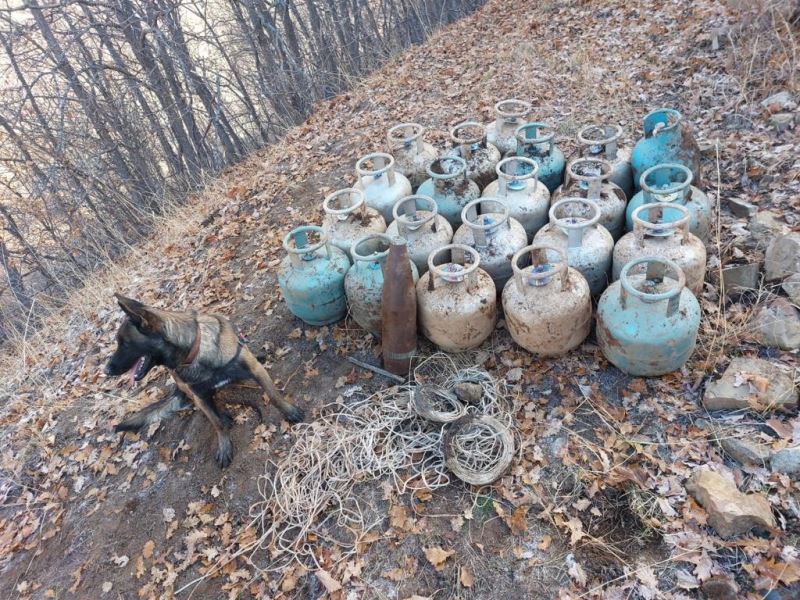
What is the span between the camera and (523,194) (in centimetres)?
479

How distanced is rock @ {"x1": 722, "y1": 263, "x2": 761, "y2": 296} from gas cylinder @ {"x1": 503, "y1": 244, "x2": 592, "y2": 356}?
1402 mm

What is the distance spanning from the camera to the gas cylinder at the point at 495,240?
14.4 feet

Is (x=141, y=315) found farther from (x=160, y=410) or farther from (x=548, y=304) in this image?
(x=548, y=304)

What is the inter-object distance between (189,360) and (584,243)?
3.39 m

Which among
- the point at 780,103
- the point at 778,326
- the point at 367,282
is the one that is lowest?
the point at 778,326

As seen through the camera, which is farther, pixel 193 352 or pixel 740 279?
pixel 740 279

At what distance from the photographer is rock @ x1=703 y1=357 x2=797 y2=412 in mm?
3514

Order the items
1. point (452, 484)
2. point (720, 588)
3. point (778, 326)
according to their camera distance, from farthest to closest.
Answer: point (778, 326) → point (452, 484) → point (720, 588)

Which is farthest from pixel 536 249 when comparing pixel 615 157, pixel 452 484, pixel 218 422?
pixel 218 422

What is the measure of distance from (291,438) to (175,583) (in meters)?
1.33

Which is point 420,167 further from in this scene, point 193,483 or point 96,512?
point 96,512

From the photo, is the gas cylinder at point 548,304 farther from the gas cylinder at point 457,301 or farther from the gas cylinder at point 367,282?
the gas cylinder at point 367,282

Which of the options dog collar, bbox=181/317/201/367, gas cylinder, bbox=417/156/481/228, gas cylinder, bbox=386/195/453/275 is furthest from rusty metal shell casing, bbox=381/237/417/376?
dog collar, bbox=181/317/201/367

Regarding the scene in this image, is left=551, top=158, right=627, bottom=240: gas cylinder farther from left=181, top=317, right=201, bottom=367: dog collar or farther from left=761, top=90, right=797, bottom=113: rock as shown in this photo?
left=181, top=317, right=201, bottom=367: dog collar
